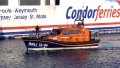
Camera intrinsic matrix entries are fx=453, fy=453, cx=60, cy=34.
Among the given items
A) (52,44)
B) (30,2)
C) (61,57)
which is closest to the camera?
(61,57)

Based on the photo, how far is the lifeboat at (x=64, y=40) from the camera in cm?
5500

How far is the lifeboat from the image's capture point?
2165 inches

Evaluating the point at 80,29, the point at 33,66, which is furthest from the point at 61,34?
the point at 33,66

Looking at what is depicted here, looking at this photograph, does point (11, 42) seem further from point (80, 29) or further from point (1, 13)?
point (80, 29)

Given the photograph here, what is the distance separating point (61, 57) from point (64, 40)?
14.7 feet

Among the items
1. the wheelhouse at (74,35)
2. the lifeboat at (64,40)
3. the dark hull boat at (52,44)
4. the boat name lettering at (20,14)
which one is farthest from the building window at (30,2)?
the dark hull boat at (52,44)

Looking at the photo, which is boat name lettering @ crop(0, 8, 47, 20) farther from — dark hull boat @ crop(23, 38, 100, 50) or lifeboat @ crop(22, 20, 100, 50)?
dark hull boat @ crop(23, 38, 100, 50)

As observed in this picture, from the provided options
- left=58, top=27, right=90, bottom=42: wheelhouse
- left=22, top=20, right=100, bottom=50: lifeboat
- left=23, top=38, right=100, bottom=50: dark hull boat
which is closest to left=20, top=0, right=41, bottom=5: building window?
left=22, top=20, right=100, bottom=50: lifeboat

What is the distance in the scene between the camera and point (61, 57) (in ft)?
171

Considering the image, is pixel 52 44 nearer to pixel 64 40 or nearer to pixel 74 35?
pixel 64 40

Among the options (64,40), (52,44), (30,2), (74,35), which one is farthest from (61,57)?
(30,2)

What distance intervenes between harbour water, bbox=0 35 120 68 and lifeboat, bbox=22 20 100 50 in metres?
0.69

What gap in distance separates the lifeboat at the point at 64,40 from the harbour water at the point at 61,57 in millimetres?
689

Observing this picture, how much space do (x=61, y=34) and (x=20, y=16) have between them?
48.4 ft
